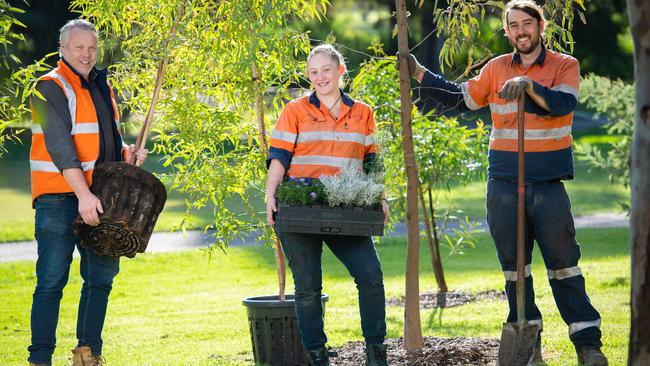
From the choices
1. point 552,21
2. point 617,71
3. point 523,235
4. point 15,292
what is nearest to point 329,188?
point 523,235

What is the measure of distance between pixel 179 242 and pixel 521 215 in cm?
909

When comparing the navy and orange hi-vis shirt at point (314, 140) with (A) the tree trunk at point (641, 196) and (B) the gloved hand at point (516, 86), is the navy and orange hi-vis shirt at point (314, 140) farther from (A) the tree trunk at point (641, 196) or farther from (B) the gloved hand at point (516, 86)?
(A) the tree trunk at point (641, 196)

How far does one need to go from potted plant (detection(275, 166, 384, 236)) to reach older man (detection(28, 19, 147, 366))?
97 cm

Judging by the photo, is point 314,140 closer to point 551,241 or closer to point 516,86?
point 516,86

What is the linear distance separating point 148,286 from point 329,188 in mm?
6254

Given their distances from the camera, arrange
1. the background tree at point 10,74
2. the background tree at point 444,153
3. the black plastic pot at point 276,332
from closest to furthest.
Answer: the background tree at point 10,74, the black plastic pot at point 276,332, the background tree at point 444,153

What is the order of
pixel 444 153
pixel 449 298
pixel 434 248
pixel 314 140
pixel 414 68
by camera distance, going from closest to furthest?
pixel 314 140 < pixel 414 68 < pixel 444 153 < pixel 434 248 < pixel 449 298

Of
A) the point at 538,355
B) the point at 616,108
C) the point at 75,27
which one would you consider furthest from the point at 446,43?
the point at 616,108

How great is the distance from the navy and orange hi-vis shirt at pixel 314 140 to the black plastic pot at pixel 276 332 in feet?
3.02

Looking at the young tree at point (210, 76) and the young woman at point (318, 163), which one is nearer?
the young woman at point (318, 163)

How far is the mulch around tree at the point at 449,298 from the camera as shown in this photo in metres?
8.75

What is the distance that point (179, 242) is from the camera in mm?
13531

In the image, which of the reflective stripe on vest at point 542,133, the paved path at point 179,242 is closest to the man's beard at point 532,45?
the reflective stripe on vest at point 542,133

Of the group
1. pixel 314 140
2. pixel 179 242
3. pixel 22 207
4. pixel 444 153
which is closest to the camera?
pixel 314 140
